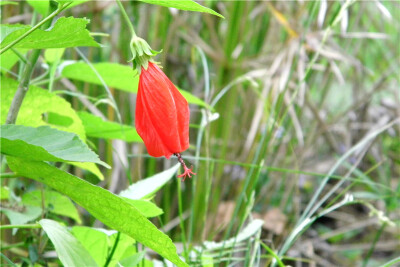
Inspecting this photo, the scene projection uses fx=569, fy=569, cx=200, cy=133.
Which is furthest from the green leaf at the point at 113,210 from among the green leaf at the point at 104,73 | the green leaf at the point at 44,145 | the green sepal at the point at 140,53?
the green leaf at the point at 104,73

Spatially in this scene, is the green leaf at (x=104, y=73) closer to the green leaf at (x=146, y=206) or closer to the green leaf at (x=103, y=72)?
the green leaf at (x=103, y=72)

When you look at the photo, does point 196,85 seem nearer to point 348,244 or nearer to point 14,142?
point 348,244


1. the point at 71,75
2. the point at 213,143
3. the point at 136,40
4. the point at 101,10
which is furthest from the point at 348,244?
the point at 136,40

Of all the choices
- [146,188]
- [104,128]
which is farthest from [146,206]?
[104,128]

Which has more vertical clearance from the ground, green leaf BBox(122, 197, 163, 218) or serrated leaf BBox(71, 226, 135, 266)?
green leaf BBox(122, 197, 163, 218)

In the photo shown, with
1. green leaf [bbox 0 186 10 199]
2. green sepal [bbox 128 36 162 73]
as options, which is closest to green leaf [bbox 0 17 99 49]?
green sepal [bbox 128 36 162 73]

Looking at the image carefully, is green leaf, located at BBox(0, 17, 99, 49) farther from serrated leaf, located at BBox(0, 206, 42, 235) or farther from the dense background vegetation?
the dense background vegetation
